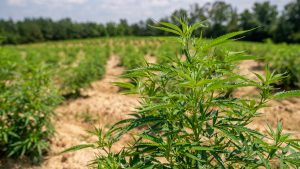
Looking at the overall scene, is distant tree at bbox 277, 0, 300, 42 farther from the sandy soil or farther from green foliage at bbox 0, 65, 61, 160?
green foliage at bbox 0, 65, 61, 160

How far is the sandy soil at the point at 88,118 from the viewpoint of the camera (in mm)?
4480

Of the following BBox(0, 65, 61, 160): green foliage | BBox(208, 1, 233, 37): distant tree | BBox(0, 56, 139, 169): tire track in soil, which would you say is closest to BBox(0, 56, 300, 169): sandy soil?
BBox(0, 56, 139, 169): tire track in soil

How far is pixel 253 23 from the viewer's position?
47.0 metres

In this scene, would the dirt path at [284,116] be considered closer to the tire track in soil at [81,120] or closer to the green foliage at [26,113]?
the tire track in soil at [81,120]

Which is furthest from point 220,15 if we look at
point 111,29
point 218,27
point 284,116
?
point 284,116

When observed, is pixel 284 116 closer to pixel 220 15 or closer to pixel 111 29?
pixel 220 15

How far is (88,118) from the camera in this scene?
22.2 ft

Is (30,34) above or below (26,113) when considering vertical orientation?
above

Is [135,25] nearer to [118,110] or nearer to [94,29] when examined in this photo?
[94,29]

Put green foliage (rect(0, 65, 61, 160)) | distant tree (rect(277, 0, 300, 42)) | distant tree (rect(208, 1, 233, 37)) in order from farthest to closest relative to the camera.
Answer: distant tree (rect(208, 1, 233, 37)), distant tree (rect(277, 0, 300, 42)), green foliage (rect(0, 65, 61, 160))

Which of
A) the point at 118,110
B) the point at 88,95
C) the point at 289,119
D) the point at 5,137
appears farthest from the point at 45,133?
the point at 289,119

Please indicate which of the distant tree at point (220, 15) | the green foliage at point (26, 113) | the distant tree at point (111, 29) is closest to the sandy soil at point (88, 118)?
the green foliage at point (26, 113)

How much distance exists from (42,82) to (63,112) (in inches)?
116

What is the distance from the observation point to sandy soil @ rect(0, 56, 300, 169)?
448 centimetres
